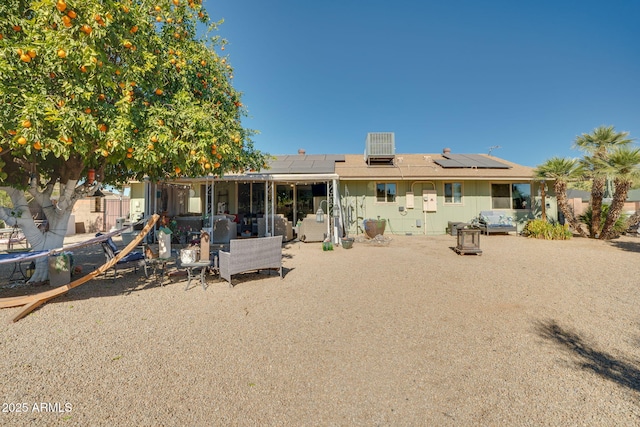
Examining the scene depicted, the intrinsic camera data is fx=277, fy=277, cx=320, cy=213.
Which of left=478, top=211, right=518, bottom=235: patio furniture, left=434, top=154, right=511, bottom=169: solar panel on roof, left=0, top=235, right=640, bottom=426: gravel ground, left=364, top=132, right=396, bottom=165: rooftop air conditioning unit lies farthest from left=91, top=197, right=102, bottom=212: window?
left=478, top=211, right=518, bottom=235: patio furniture

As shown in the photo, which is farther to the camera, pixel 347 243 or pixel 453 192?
pixel 453 192

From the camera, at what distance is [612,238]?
11.5m

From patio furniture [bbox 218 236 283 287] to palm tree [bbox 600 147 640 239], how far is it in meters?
13.0

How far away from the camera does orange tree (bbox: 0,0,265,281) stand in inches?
141

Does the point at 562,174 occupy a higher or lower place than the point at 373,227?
higher

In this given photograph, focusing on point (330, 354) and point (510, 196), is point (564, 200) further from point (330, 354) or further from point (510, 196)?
point (330, 354)

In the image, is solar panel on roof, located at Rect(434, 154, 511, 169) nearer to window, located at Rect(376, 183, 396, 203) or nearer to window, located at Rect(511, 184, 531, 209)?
window, located at Rect(511, 184, 531, 209)

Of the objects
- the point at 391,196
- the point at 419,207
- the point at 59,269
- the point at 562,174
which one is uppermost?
the point at 562,174

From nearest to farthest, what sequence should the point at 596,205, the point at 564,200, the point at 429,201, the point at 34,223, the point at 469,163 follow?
the point at 34,223, the point at 596,205, the point at 564,200, the point at 429,201, the point at 469,163

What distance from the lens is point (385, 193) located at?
1378cm

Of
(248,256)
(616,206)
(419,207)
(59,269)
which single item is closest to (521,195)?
(616,206)

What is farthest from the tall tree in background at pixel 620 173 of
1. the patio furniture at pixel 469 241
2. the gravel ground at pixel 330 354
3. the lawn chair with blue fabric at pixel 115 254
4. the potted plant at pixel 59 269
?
the potted plant at pixel 59 269

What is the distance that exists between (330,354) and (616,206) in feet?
46.3

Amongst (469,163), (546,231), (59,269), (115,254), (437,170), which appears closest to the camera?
(59,269)
